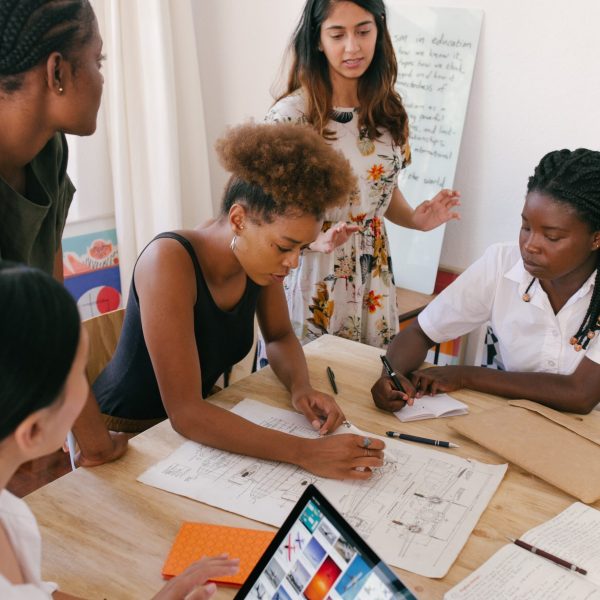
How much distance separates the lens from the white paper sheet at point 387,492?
110 centimetres

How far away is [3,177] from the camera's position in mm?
1274

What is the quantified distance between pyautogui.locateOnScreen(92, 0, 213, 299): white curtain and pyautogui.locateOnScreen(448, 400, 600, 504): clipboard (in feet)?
6.72

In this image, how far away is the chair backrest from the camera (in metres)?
1.81

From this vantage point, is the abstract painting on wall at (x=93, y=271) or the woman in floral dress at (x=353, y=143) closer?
the woman in floral dress at (x=353, y=143)

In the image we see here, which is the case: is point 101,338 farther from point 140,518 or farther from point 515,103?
point 515,103

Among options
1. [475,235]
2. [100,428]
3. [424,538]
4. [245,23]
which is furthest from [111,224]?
[424,538]

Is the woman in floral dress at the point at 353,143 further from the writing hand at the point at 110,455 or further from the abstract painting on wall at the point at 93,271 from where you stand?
the abstract painting on wall at the point at 93,271

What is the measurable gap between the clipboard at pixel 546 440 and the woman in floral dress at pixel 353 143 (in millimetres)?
820

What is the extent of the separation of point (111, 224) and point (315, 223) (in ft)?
6.42

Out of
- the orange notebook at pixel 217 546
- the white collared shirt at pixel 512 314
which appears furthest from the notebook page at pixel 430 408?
the orange notebook at pixel 217 546

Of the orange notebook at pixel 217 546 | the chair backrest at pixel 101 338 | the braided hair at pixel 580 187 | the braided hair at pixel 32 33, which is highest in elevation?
the braided hair at pixel 32 33

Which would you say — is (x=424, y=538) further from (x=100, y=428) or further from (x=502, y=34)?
(x=502, y=34)

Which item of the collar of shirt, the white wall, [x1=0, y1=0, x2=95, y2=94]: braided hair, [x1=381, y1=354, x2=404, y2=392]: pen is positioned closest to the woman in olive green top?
[x1=0, y1=0, x2=95, y2=94]: braided hair

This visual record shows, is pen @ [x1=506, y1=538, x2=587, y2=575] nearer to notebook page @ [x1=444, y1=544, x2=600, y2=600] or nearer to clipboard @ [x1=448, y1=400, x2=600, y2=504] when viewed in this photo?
notebook page @ [x1=444, y1=544, x2=600, y2=600]
